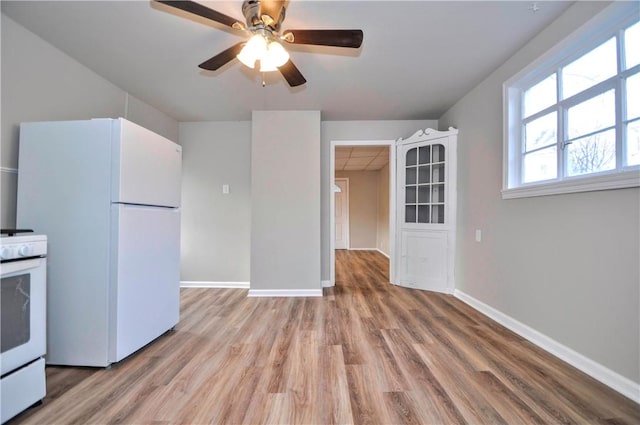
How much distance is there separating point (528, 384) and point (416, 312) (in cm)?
126

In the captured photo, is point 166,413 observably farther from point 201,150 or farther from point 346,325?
point 201,150

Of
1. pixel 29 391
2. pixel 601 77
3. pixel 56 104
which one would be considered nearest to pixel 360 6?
pixel 601 77


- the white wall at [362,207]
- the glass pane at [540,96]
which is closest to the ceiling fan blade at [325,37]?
the glass pane at [540,96]

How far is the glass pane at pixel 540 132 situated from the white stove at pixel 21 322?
349cm

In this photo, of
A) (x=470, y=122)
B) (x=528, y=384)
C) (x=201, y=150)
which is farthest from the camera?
(x=201, y=150)

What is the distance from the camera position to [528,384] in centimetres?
165

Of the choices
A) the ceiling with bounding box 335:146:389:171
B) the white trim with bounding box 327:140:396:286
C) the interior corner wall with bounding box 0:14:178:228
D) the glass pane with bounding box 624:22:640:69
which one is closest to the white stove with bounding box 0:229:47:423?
the interior corner wall with bounding box 0:14:178:228

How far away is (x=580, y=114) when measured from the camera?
191 cm

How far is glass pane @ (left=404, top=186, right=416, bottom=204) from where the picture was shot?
3943 mm

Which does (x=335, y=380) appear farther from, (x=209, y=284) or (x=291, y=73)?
(x=209, y=284)

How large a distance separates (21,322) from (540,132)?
3.67m

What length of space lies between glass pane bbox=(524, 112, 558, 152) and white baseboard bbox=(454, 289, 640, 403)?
4.94ft

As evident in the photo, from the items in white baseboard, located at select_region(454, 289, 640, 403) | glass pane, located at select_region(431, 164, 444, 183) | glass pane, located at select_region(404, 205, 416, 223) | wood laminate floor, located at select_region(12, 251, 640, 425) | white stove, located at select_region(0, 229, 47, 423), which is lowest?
wood laminate floor, located at select_region(12, 251, 640, 425)

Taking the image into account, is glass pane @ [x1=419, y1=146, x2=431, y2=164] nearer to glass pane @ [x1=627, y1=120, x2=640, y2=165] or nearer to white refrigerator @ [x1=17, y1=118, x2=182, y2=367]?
glass pane @ [x1=627, y1=120, x2=640, y2=165]
